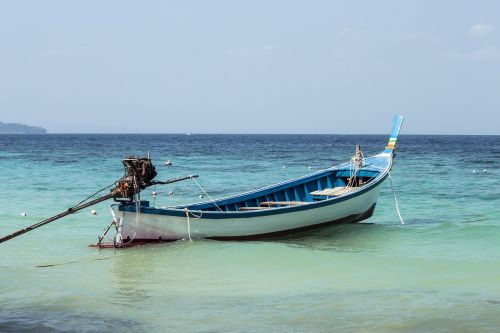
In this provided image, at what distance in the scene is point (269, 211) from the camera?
56.4ft

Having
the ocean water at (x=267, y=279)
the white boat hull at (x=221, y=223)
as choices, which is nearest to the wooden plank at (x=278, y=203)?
the white boat hull at (x=221, y=223)

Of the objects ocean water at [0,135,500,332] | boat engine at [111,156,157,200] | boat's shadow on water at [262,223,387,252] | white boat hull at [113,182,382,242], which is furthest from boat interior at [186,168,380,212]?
boat engine at [111,156,157,200]

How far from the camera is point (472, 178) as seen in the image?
121ft

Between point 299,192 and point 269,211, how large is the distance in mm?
4287

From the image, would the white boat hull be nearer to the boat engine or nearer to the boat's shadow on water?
the boat's shadow on water

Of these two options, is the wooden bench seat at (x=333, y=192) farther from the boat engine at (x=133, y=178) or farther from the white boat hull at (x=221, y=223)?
the boat engine at (x=133, y=178)

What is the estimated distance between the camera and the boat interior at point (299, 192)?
19.0 metres

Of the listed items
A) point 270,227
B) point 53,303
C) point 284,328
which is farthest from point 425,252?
point 53,303

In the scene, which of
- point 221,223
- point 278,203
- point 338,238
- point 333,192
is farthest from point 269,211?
point 333,192

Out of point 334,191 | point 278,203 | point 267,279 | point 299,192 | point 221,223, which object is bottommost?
point 267,279

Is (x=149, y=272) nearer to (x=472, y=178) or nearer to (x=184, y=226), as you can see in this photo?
(x=184, y=226)

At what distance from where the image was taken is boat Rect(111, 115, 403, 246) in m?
15.8

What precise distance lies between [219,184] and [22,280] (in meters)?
22.0

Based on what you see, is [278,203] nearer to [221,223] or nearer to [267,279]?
[221,223]
